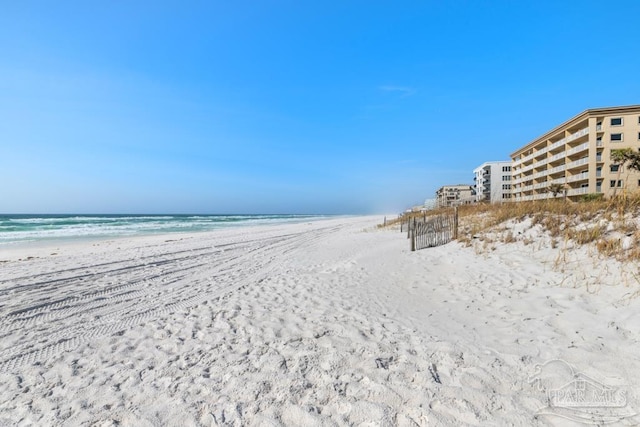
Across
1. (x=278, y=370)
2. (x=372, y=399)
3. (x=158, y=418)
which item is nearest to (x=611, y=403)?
(x=372, y=399)

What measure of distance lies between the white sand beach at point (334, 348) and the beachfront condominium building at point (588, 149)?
32914 millimetres

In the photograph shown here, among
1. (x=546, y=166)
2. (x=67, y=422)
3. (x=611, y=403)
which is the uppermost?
(x=546, y=166)

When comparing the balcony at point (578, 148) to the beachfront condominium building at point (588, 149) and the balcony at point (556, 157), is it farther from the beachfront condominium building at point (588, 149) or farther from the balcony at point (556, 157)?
the balcony at point (556, 157)

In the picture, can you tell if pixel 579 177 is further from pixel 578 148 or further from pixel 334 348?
pixel 334 348

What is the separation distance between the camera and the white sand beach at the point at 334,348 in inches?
103

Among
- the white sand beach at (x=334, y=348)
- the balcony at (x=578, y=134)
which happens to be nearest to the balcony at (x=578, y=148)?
the balcony at (x=578, y=134)

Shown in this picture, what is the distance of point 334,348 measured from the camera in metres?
3.71

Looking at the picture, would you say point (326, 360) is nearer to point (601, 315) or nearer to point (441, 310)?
point (441, 310)

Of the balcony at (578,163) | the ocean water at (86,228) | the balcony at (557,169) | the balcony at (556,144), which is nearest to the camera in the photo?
the ocean water at (86,228)

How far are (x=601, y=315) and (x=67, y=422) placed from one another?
6.37 metres

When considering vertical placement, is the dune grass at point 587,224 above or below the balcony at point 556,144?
below

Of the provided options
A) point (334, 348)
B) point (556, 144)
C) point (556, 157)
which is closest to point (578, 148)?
point (556, 157)

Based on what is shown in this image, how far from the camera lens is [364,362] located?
3.34 meters

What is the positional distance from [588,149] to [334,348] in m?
49.6
